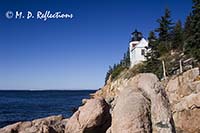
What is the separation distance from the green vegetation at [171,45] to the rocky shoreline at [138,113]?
9050 millimetres

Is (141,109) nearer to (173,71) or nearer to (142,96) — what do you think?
(142,96)

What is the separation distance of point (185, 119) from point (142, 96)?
9463 mm

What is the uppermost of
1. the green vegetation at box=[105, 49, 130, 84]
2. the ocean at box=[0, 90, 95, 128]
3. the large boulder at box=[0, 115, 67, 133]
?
the green vegetation at box=[105, 49, 130, 84]

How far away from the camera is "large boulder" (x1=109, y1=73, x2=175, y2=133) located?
10.3 m

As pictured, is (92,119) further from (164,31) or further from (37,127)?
(164,31)

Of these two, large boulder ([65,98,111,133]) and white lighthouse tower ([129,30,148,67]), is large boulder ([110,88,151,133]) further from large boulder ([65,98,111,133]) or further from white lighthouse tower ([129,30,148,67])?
white lighthouse tower ([129,30,148,67])

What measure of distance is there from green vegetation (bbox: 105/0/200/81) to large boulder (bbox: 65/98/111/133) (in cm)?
2095

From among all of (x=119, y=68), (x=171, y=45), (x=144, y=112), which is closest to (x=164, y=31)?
(x=171, y=45)

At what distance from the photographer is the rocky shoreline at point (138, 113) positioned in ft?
34.1

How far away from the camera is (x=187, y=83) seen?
28.4 meters

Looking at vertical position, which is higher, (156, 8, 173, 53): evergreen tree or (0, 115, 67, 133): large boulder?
(156, 8, 173, 53): evergreen tree

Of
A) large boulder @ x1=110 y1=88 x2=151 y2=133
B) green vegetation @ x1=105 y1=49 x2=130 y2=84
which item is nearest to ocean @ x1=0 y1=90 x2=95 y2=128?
green vegetation @ x1=105 y1=49 x2=130 y2=84

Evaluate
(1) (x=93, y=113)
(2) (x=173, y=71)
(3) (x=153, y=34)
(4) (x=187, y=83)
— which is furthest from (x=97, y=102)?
(3) (x=153, y=34)

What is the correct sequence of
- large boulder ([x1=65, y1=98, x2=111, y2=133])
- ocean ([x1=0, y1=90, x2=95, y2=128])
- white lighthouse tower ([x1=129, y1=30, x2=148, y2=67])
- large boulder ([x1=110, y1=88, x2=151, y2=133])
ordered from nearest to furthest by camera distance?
large boulder ([x1=110, y1=88, x2=151, y2=133]) → large boulder ([x1=65, y1=98, x2=111, y2=133]) → ocean ([x1=0, y1=90, x2=95, y2=128]) → white lighthouse tower ([x1=129, y1=30, x2=148, y2=67])
